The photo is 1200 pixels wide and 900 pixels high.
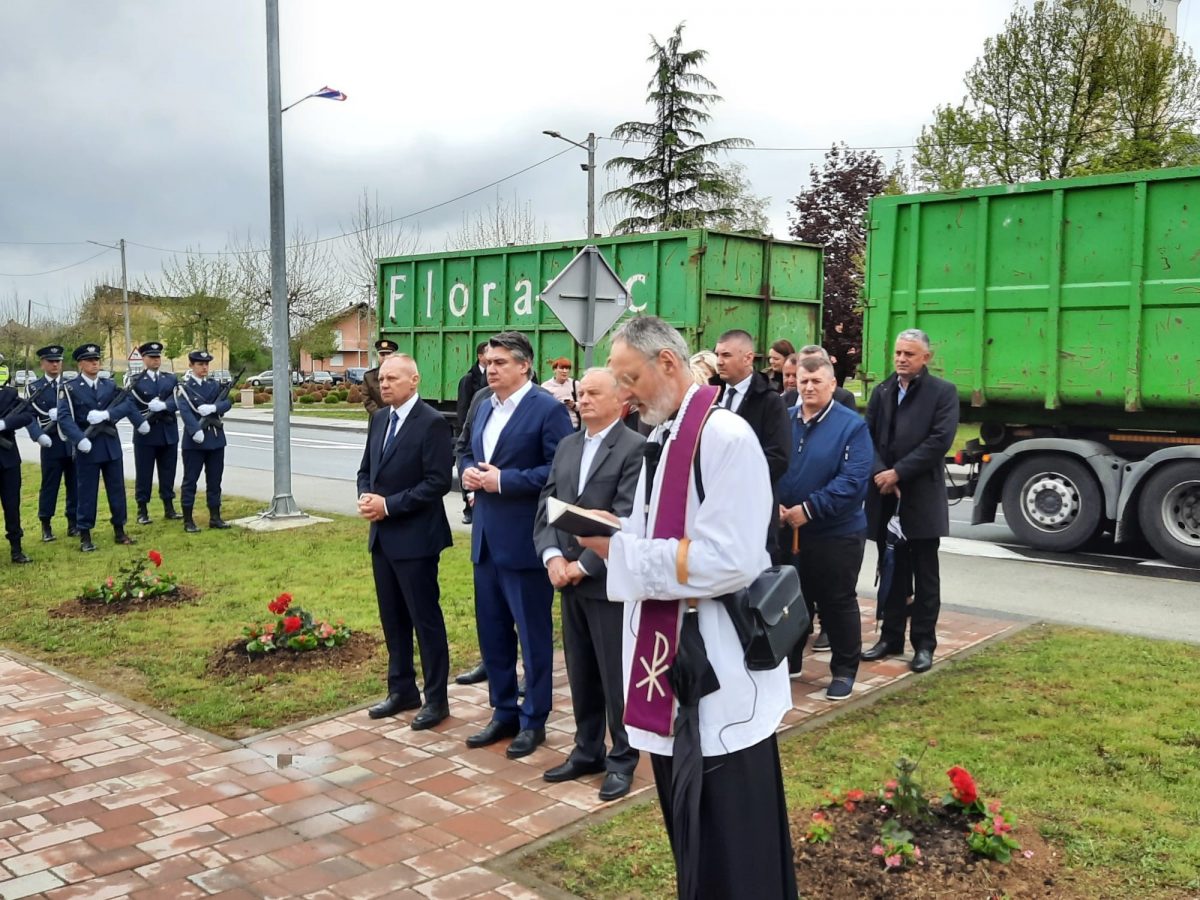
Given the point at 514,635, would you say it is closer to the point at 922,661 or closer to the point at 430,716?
the point at 430,716

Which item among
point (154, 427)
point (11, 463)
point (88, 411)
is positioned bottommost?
point (11, 463)

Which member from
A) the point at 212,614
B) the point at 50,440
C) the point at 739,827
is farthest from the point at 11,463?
the point at 739,827

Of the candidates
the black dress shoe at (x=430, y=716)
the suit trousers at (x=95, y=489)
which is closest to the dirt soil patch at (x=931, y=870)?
the black dress shoe at (x=430, y=716)

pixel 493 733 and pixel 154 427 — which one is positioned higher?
pixel 154 427

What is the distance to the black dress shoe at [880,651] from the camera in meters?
6.91

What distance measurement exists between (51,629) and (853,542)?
5.62m

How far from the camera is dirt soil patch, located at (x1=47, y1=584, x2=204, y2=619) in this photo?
8.42 meters

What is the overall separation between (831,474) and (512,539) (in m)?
1.92

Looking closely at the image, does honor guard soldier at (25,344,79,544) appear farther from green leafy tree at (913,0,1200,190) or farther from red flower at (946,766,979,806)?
green leafy tree at (913,0,1200,190)

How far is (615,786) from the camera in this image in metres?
4.81

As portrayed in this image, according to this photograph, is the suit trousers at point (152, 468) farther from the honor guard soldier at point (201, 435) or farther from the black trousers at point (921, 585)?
the black trousers at point (921, 585)

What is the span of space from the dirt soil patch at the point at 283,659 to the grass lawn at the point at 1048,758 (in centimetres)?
293

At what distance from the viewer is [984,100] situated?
23766 millimetres

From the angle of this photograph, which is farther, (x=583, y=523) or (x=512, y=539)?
(x=512, y=539)
